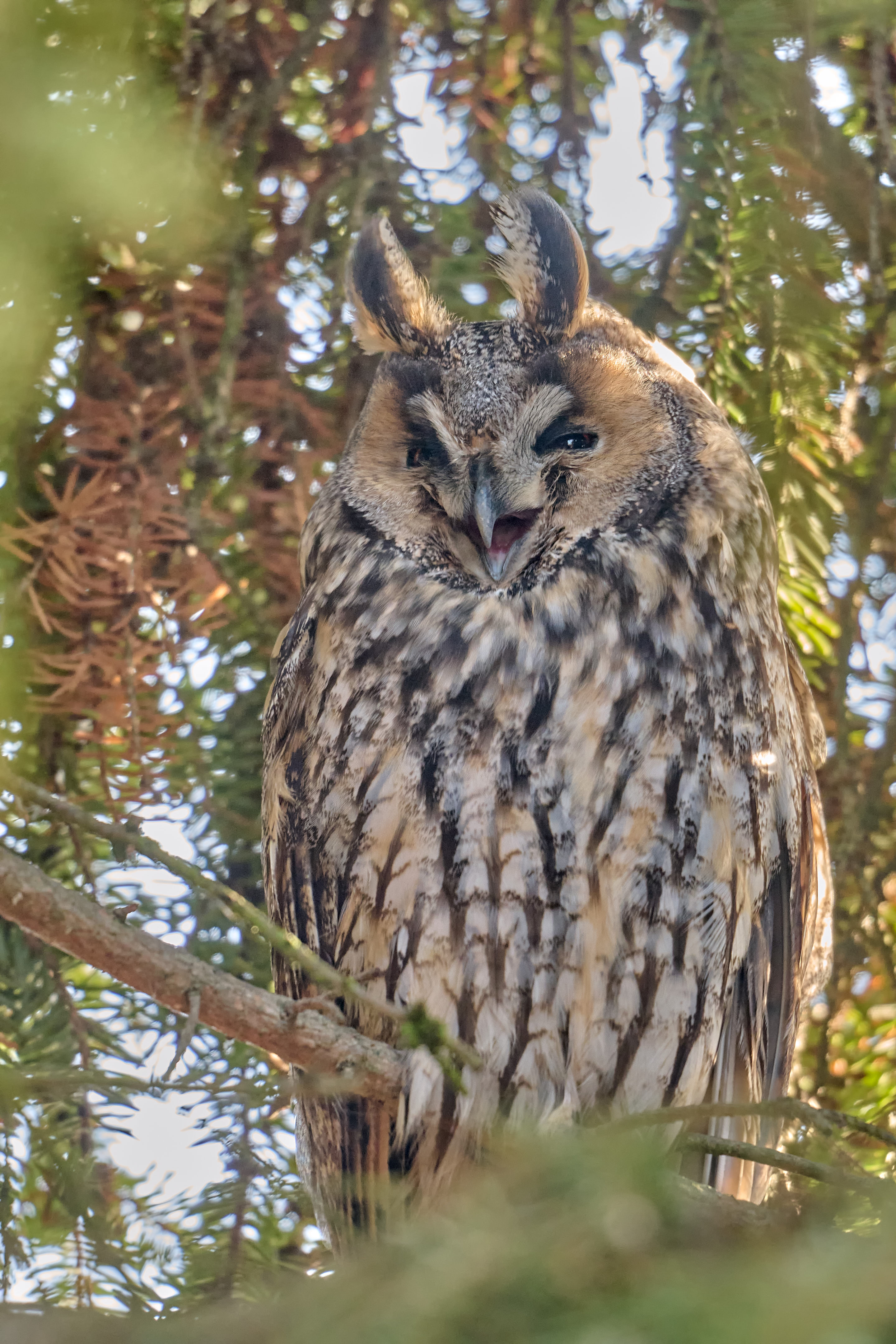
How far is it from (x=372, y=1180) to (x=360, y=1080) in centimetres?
27

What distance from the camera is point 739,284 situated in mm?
1316

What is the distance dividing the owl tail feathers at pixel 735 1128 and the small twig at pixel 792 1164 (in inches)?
23.9

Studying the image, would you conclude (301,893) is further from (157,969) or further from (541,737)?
(157,969)

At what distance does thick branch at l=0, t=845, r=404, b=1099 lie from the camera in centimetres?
71

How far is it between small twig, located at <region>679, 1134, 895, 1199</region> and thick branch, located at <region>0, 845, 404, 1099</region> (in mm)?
229

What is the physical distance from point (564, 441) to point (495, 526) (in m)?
0.13

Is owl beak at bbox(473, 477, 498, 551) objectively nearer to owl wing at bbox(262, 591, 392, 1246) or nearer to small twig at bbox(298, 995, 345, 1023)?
owl wing at bbox(262, 591, 392, 1246)

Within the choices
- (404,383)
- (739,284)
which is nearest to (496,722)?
(404,383)

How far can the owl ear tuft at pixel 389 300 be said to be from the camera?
1.35 metres

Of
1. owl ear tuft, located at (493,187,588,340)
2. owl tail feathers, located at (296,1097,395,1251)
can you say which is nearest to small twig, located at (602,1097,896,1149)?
owl tail feathers, located at (296,1097,395,1251)

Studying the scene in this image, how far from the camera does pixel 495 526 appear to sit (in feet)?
4.34

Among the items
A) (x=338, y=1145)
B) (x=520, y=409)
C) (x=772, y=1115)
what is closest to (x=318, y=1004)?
(x=772, y=1115)

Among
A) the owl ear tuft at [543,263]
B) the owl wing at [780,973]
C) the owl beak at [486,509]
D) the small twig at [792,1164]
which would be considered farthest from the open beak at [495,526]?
the small twig at [792,1164]

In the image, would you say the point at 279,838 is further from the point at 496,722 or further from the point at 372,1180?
the point at 372,1180
